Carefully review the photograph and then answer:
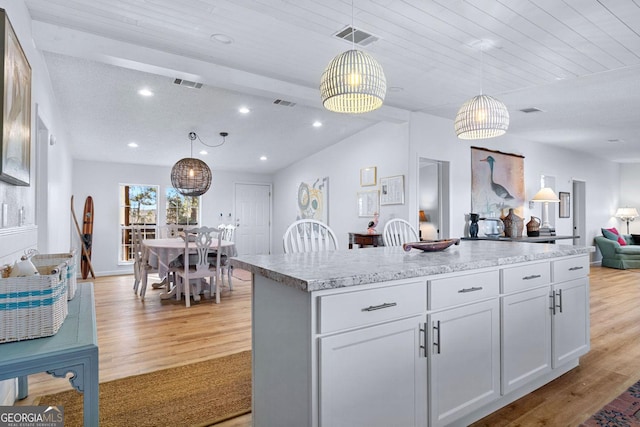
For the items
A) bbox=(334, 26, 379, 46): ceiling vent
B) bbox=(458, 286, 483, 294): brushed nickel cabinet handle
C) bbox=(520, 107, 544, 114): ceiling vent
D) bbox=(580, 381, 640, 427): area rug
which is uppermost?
bbox=(334, 26, 379, 46): ceiling vent

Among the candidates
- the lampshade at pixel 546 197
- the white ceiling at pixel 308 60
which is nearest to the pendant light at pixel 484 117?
the white ceiling at pixel 308 60

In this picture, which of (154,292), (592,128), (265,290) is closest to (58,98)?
(154,292)

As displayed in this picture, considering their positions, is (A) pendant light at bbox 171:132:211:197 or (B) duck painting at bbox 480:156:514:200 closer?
(A) pendant light at bbox 171:132:211:197

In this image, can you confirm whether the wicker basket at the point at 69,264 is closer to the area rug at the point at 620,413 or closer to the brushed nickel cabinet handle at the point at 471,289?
the brushed nickel cabinet handle at the point at 471,289

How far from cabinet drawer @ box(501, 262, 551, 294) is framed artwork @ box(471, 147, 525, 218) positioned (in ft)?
12.1

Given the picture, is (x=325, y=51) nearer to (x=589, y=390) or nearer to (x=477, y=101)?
(x=477, y=101)

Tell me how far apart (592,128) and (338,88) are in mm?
5664

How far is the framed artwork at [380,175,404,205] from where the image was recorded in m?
5.25

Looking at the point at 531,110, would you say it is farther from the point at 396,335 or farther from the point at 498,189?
the point at 396,335

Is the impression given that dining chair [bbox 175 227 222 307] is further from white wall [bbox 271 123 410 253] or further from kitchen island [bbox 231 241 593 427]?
kitchen island [bbox 231 241 593 427]

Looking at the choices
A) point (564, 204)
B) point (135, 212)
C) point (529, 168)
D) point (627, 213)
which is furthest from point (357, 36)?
point (627, 213)

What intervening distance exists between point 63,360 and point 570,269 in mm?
2916

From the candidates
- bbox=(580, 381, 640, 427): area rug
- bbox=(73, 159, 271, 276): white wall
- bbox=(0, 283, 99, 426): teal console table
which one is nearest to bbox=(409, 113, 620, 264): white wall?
bbox=(580, 381, 640, 427): area rug

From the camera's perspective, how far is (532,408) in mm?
2178
